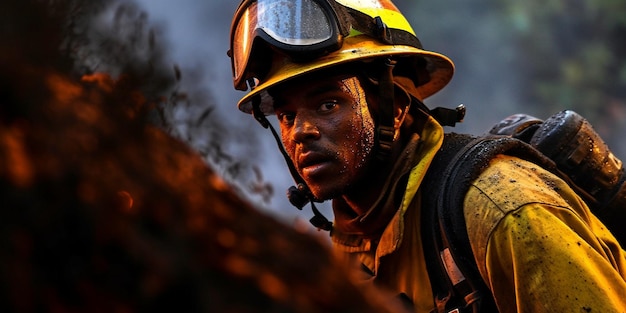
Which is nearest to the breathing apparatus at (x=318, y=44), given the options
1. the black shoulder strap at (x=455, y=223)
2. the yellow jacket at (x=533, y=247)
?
the black shoulder strap at (x=455, y=223)

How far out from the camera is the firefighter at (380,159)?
8.00 feet

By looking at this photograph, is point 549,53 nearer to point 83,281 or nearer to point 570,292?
point 570,292

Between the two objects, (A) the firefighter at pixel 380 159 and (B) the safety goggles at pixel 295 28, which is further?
(B) the safety goggles at pixel 295 28

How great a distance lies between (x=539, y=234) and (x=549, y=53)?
1671cm

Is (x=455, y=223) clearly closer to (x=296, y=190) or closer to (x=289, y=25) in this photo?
(x=296, y=190)

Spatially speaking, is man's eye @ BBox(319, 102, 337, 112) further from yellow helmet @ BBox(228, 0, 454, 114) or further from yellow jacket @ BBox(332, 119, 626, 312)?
yellow jacket @ BBox(332, 119, 626, 312)

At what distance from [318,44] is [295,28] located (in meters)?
0.16

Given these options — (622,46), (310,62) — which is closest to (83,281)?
(310,62)

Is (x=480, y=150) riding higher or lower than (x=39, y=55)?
lower

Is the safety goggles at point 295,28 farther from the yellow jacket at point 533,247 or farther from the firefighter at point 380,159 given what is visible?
the yellow jacket at point 533,247

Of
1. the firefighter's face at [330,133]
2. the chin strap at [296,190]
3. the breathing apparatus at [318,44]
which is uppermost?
the breathing apparatus at [318,44]

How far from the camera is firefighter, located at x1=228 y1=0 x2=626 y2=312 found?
2.44 m

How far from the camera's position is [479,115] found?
1586 cm

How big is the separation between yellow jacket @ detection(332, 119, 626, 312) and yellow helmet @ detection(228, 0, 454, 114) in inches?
28.7
